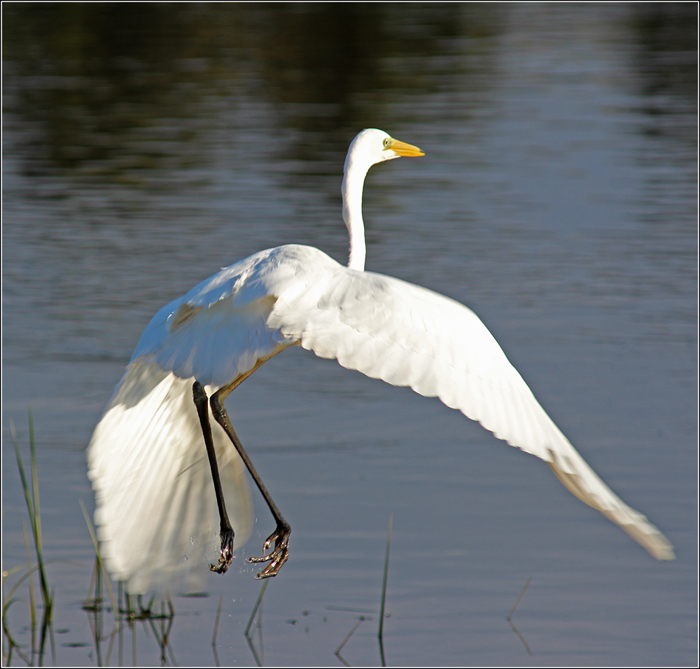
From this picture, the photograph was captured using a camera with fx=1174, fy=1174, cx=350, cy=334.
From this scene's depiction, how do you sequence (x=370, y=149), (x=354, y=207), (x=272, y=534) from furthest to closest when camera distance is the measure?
1. (x=370, y=149)
2. (x=354, y=207)
3. (x=272, y=534)

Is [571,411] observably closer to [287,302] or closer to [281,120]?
[287,302]

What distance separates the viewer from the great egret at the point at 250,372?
5137mm

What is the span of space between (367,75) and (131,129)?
26.1 ft

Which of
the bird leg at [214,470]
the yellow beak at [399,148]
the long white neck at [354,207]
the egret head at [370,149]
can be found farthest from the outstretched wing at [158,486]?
the yellow beak at [399,148]

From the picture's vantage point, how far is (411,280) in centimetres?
1670

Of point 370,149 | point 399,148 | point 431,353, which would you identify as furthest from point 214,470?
point 399,148

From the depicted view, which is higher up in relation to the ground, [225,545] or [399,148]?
[399,148]

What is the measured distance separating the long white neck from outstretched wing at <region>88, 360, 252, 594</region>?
1.32m

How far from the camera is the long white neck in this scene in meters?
7.28

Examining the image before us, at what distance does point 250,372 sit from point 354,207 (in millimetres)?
Answer: 1479

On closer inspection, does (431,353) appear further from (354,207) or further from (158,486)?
(158,486)

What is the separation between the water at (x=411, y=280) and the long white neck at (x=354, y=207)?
3.58m

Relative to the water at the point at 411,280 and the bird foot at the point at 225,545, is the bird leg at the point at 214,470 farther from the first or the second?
the water at the point at 411,280

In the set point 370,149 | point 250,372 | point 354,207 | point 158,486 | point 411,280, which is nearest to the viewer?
point 250,372
